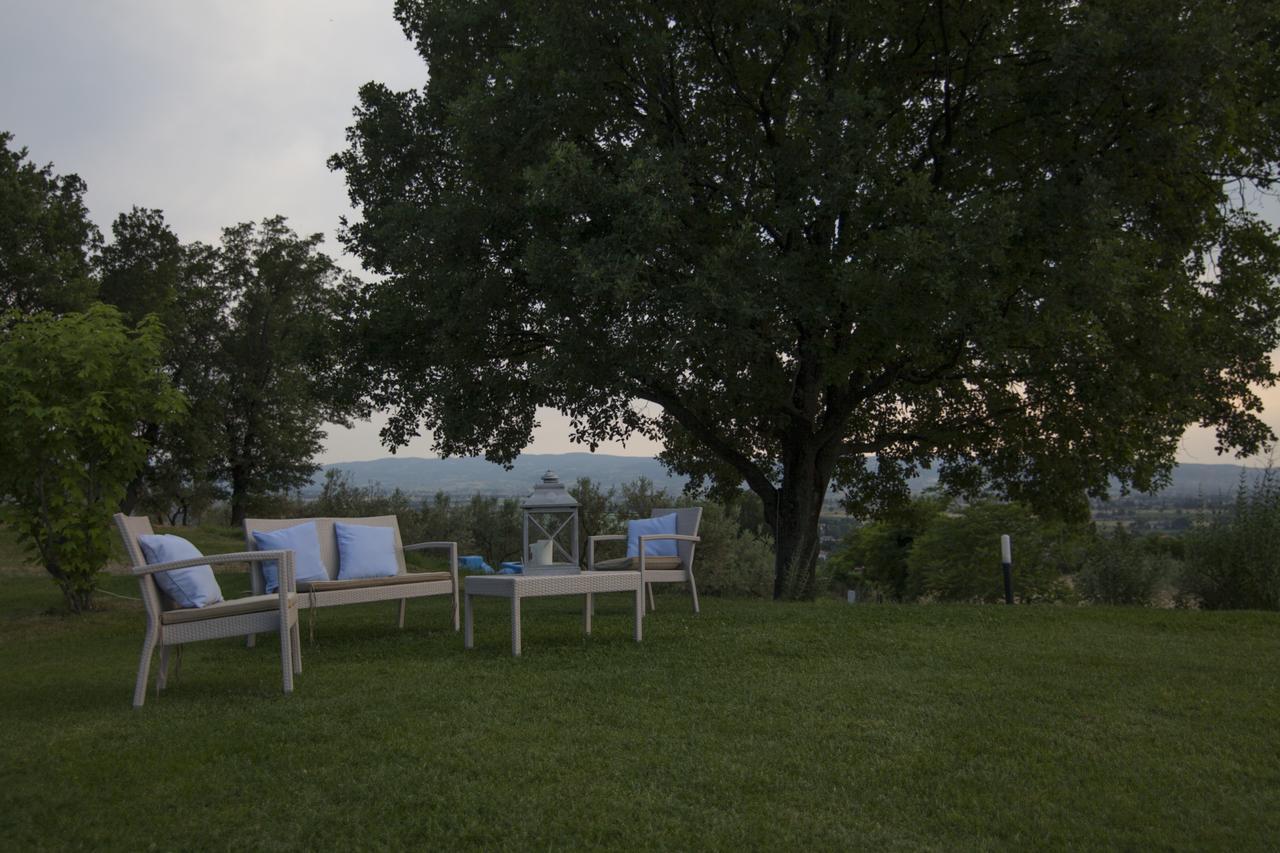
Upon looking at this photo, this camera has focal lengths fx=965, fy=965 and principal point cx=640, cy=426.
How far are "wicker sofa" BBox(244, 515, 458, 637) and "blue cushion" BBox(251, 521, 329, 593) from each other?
0.05 meters

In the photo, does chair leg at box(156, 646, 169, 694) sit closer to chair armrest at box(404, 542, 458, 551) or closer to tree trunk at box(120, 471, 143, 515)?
chair armrest at box(404, 542, 458, 551)

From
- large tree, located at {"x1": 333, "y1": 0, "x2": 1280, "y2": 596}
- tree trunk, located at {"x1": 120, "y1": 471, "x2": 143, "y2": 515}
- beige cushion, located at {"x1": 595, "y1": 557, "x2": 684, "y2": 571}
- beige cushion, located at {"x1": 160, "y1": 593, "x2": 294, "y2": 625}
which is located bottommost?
beige cushion, located at {"x1": 595, "y1": 557, "x2": 684, "y2": 571}

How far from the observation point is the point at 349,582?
6.29m

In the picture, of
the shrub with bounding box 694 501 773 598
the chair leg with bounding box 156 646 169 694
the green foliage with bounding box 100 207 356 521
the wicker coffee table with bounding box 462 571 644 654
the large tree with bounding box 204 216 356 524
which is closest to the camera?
the chair leg with bounding box 156 646 169 694

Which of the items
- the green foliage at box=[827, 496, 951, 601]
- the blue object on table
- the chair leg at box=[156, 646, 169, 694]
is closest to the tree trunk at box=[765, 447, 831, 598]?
the blue object on table

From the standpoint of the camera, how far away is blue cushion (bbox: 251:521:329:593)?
6.39 m

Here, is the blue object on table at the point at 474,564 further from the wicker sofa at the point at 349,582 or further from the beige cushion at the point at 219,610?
the beige cushion at the point at 219,610

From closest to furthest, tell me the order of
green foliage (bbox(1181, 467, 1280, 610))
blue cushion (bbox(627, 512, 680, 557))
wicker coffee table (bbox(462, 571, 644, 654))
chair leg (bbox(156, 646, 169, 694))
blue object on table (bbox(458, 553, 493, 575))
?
1. chair leg (bbox(156, 646, 169, 694))
2. wicker coffee table (bbox(462, 571, 644, 654))
3. blue cushion (bbox(627, 512, 680, 557))
4. green foliage (bbox(1181, 467, 1280, 610))
5. blue object on table (bbox(458, 553, 493, 575))

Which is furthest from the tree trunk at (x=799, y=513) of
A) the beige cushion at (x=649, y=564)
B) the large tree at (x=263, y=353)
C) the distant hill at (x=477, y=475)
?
the large tree at (x=263, y=353)

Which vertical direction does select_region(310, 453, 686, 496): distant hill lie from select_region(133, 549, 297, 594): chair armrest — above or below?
above

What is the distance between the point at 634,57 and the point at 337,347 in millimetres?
5098

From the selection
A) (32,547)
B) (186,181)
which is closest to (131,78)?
(186,181)

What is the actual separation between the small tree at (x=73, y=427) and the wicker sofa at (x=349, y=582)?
95.0 inches

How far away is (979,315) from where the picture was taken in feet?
27.2
